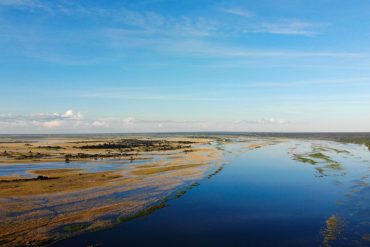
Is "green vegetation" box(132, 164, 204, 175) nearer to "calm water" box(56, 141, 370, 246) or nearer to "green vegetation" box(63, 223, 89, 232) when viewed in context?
"calm water" box(56, 141, 370, 246)

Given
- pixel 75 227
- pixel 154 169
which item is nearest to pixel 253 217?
pixel 75 227

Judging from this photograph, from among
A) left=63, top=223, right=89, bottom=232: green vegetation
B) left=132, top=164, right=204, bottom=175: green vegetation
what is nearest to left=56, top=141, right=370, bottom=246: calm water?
left=63, top=223, right=89, bottom=232: green vegetation

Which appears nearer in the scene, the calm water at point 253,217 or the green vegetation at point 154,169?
the calm water at point 253,217

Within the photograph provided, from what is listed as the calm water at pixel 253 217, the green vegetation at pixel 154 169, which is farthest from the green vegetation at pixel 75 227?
the green vegetation at pixel 154 169

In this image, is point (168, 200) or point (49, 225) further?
point (168, 200)

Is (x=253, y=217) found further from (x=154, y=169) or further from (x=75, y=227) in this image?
(x=154, y=169)

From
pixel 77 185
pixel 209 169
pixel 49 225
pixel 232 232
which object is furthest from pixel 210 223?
pixel 209 169

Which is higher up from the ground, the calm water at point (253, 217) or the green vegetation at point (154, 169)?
the green vegetation at point (154, 169)

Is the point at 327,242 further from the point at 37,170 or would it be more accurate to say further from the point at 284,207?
the point at 37,170

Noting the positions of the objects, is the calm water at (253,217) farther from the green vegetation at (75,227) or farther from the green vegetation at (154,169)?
the green vegetation at (154,169)
